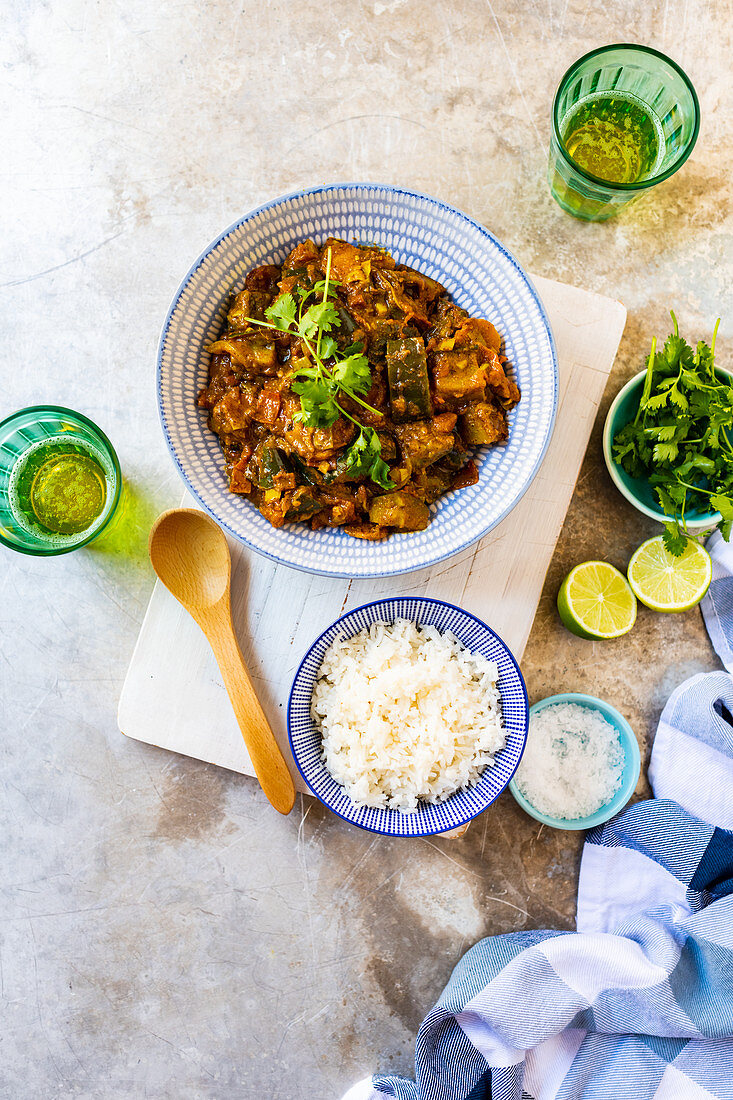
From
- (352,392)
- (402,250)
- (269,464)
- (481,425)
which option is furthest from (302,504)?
(402,250)

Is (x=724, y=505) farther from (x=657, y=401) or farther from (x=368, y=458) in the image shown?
(x=368, y=458)

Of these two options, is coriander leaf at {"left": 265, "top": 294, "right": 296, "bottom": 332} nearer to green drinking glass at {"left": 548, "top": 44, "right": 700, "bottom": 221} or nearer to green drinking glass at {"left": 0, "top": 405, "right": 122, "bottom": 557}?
green drinking glass at {"left": 0, "top": 405, "right": 122, "bottom": 557}

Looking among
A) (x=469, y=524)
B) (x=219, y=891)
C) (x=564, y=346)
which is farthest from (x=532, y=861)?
(x=564, y=346)

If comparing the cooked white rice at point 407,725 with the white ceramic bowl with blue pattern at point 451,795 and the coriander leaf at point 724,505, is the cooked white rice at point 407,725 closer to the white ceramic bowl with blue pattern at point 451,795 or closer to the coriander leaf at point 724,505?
the white ceramic bowl with blue pattern at point 451,795

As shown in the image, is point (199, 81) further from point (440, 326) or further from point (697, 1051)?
point (697, 1051)

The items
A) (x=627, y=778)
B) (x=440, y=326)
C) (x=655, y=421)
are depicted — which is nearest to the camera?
(x=440, y=326)
